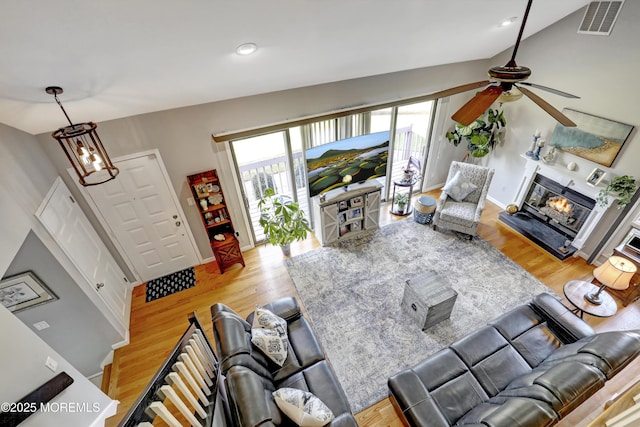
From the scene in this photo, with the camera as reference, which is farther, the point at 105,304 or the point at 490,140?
the point at 490,140

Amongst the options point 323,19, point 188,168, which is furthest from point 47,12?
point 188,168

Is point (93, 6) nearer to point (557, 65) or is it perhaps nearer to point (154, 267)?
point (154, 267)

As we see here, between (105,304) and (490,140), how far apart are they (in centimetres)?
611

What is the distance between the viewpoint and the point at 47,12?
4.42 ft

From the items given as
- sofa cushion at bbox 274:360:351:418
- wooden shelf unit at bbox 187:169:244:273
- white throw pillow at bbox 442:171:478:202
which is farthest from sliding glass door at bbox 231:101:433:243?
sofa cushion at bbox 274:360:351:418

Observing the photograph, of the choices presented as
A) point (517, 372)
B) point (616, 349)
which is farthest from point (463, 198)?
point (616, 349)

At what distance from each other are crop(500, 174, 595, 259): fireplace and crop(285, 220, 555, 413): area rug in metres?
0.72

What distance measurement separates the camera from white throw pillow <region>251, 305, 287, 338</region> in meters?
2.75

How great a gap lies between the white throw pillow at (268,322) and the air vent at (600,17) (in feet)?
16.3

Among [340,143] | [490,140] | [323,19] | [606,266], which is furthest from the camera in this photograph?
[490,140]

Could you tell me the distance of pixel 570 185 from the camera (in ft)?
13.5

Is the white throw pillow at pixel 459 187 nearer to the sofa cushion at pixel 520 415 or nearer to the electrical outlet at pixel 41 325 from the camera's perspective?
the sofa cushion at pixel 520 415

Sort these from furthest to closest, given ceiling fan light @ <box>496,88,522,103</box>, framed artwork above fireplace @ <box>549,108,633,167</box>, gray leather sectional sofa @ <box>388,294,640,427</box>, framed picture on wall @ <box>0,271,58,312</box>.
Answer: framed artwork above fireplace @ <box>549,108,633,167</box>, framed picture on wall @ <box>0,271,58,312</box>, ceiling fan light @ <box>496,88,522,103</box>, gray leather sectional sofa @ <box>388,294,640,427</box>

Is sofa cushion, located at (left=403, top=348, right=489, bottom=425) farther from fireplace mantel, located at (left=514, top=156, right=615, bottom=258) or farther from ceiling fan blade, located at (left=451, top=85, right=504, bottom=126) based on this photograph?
fireplace mantel, located at (left=514, top=156, right=615, bottom=258)
